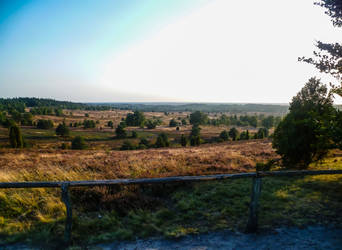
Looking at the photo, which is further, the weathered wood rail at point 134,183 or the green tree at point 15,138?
the green tree at point 15,138

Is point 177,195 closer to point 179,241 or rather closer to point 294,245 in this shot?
point 179,241

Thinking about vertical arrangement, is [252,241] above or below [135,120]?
above

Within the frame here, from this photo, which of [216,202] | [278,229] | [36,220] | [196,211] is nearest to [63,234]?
[36,220]

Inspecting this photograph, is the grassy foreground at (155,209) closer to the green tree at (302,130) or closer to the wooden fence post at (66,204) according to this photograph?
the wooden fence post at (66,204)

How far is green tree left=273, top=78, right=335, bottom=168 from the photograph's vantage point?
8484 mm

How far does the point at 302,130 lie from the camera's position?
8.55 metres

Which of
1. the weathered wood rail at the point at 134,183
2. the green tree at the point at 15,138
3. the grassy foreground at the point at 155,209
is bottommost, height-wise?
the green tree at the point at 15,138

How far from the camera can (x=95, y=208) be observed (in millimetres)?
5480

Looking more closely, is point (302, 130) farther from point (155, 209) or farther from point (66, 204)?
point (66, 204)

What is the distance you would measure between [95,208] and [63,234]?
116 cm

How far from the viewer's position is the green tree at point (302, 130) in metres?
8.48

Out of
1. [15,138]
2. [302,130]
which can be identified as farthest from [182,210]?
[15,138]

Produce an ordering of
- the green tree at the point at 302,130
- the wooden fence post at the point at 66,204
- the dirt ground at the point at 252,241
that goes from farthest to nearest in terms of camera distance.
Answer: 1. the green tree at the point at 302,130
2. the wooden fence post at the point at 66,204
3. the dirt ground at the point at 252,241

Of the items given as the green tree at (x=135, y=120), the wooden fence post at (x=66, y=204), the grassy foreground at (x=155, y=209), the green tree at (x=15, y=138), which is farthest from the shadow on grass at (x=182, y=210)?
the green tree at (x=135, y=120)
